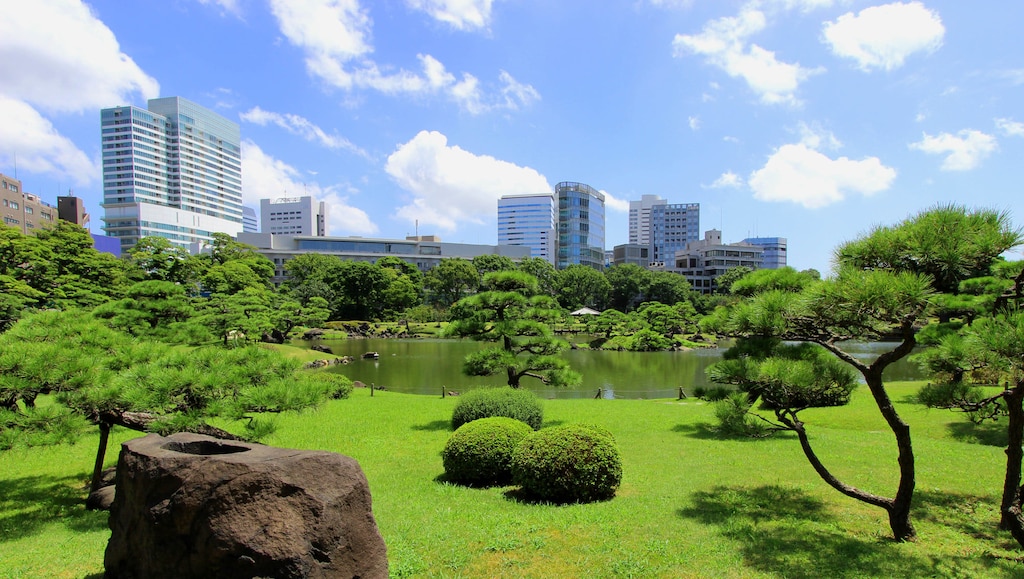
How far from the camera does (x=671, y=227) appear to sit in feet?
463

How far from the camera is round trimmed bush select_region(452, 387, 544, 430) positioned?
31.1 feet

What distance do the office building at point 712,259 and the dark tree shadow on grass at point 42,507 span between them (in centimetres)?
9192

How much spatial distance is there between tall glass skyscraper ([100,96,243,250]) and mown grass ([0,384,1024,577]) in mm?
102065

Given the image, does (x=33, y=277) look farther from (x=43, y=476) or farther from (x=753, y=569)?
(x=753, y=569)

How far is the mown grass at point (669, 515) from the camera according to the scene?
4.55 metres

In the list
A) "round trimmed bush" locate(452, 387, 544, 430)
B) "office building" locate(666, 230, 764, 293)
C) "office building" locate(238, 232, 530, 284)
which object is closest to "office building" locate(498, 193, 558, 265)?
"office building" locate(238, 232, 530, 284)

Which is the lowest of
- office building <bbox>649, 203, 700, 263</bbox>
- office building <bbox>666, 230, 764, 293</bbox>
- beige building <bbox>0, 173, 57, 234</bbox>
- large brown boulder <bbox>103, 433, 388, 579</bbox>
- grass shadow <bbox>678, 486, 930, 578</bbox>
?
grass shadow <bbox>678, 486, 930, 578</bbox>

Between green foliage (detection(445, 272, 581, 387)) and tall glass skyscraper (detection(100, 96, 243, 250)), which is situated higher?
tall glass skyscraper (detection(100, 96, 243, 250))

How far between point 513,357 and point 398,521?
6.83 meters

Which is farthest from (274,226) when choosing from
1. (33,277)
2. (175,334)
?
(175,334)

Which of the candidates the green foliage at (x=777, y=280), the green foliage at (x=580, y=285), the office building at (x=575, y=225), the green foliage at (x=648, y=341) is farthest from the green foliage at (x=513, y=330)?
the office building at (x=575, y=225)

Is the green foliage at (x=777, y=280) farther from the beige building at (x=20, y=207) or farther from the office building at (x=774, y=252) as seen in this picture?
the office building at (x=774, y=252)

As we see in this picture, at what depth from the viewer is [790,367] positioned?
205 inches

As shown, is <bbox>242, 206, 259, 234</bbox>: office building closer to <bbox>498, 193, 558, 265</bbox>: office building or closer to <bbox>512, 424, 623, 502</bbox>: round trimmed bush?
<bbox>498, 193, 558, 265</bbox>: office building
